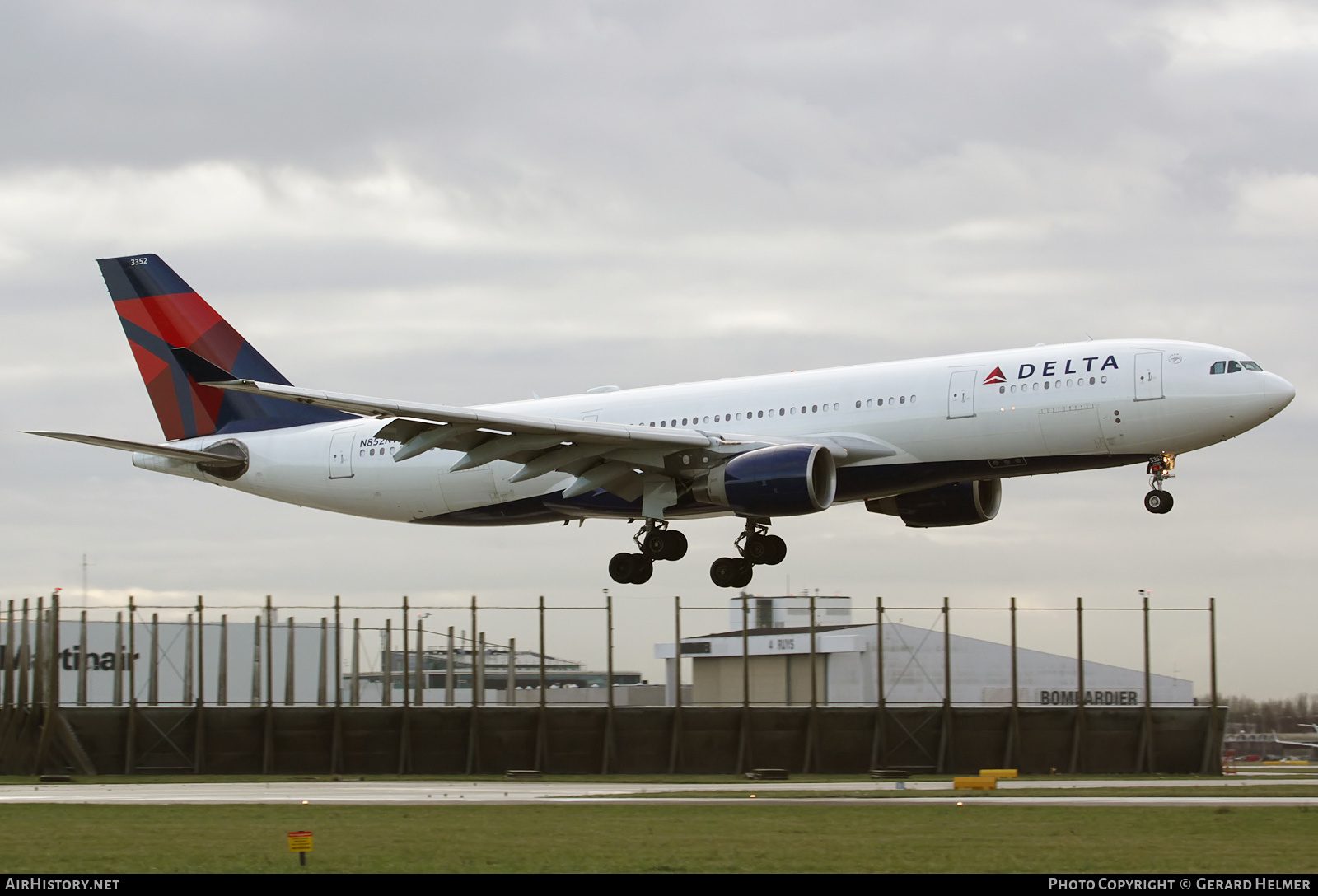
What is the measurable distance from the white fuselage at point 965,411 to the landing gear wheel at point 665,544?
126 centimetres

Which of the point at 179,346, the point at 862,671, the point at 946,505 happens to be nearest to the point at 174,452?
the point at 179,346

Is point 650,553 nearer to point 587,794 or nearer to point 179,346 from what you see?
point 587,794

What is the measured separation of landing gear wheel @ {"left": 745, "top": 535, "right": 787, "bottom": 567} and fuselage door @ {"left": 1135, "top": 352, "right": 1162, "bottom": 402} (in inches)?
443

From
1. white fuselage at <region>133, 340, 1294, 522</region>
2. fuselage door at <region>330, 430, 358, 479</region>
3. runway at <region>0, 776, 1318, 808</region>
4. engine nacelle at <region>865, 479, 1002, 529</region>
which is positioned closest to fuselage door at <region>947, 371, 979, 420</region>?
white fuselage at <region>133, 340, 1294, 522</region>

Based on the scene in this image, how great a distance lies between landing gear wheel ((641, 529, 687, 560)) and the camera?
42750 millimetres

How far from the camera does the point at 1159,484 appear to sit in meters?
37.4

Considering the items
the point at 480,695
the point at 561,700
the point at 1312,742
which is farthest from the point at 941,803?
the point at 1312,742

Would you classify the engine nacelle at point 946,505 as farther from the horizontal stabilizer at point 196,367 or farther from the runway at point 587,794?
the horizontal stabilizer at point 196,367

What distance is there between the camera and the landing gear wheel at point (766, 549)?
141 ft

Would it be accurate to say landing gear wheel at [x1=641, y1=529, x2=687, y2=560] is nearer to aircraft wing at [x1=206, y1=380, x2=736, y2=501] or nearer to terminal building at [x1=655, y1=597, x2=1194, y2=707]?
aircraft wing at [x1=206, y1=380, x2=736, y2=501]

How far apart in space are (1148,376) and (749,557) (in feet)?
40.3

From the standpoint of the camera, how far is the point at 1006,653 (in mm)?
67188

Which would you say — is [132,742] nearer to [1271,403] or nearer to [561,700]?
[561,700]

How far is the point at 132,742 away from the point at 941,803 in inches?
1133
